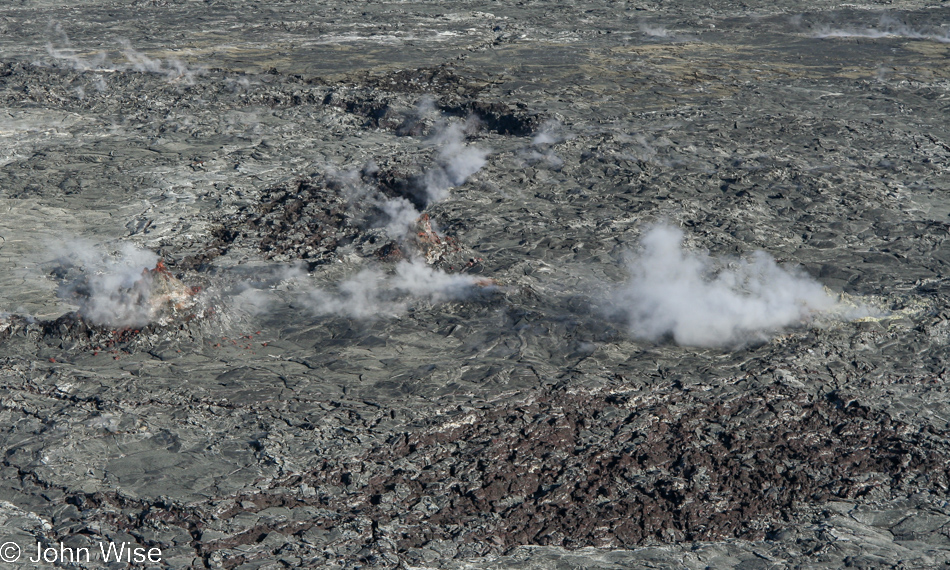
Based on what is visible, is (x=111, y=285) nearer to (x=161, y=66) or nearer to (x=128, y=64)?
(x=161, y=66)

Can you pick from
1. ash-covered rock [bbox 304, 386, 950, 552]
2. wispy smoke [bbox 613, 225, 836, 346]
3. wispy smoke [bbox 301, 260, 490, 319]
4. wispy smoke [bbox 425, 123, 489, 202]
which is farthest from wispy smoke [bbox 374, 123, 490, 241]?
ash-covered rock [bbox 304, 386, 950, 552]

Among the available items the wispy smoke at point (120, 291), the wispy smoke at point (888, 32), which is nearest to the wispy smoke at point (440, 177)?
the wispy smoke at point (120, 291)

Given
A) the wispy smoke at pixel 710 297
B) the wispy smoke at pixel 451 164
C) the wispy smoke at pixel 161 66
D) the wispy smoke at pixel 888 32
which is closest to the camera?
the wispy smoke at pixel 710 297

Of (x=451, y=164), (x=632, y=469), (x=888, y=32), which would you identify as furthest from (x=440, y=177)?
(x=888, y=32)

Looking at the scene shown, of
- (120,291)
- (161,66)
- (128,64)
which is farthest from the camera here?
(128,64)

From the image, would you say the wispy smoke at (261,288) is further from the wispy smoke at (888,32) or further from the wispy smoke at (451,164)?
the wispy smoke at (888,32)

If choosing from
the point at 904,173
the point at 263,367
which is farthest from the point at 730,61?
the point at 263,367

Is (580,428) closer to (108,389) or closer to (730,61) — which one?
(108,389)
